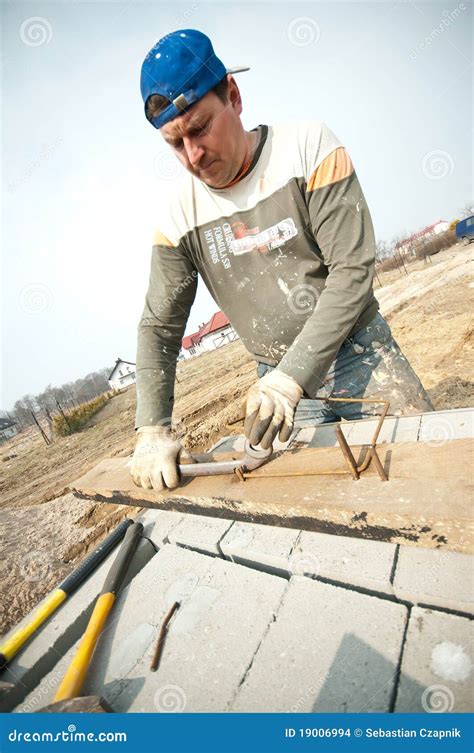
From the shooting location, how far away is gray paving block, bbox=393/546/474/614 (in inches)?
44.6

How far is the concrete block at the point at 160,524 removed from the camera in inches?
86.7

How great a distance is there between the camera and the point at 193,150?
1875mm

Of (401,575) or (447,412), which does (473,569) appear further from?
(447,412)

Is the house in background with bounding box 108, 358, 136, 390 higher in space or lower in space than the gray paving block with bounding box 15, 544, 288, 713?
higher

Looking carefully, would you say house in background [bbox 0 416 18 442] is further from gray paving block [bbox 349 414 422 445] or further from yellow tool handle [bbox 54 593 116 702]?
gray paving block [bbox 349 414 422 445]

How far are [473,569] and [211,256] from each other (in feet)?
6.83

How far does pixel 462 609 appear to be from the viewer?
1121mm

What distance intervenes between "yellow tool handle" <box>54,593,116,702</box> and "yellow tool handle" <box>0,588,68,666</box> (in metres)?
0.38

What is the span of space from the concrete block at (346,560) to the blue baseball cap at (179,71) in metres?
2.30

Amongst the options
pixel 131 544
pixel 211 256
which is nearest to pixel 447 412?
pixel 211 256
